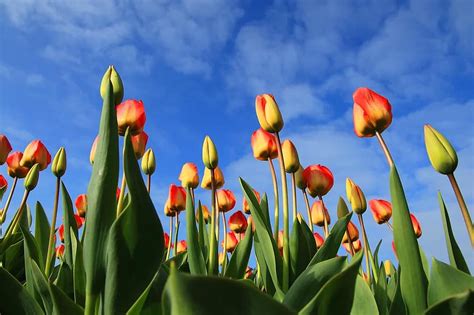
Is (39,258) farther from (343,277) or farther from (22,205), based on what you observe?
(343,277)

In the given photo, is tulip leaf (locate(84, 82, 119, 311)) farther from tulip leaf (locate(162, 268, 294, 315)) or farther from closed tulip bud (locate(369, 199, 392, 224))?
closed tulip bud (locate(369, 199, 392, 224))

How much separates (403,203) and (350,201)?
0.95 meters

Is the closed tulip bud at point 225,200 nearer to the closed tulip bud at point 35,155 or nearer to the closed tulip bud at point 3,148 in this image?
the closed tulip bud at point 35,155

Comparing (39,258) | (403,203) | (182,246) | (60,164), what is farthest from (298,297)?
(182,246)

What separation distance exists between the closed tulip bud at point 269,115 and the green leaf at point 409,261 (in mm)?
682

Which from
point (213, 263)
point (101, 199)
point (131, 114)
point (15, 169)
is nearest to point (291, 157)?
point (213, 263)

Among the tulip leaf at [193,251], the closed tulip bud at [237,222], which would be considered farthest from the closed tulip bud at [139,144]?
the closed tulip bud at [237,222]

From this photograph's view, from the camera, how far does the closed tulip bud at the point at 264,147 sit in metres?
1.75

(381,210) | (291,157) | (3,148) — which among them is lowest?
(381,210)

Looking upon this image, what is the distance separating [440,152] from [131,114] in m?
0.83

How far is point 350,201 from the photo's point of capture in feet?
5.60

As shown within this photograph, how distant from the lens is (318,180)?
1.72m

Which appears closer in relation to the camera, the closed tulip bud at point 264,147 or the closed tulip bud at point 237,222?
the closed tulip bud at point 264,147

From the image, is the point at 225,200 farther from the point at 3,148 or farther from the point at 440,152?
the point at 440,152
